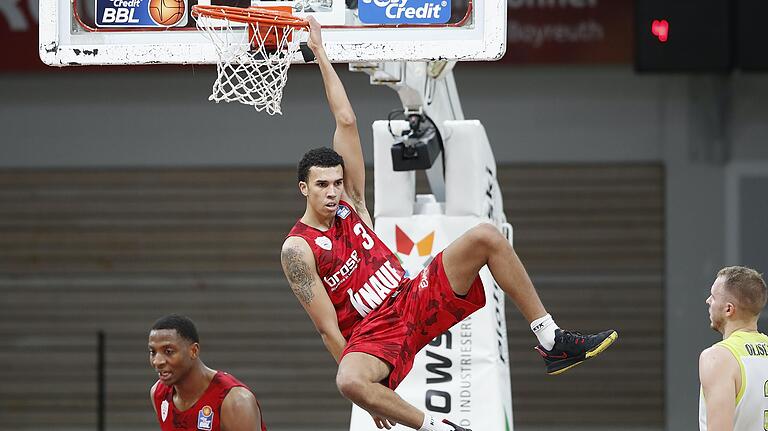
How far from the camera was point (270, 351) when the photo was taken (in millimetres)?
14461

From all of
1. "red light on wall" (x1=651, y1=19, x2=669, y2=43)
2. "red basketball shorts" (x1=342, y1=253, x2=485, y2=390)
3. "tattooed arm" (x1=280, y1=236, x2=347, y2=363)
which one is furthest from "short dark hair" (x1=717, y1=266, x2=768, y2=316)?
"red light on wall" (x1=651, y1=19, x2=669, y2=43)

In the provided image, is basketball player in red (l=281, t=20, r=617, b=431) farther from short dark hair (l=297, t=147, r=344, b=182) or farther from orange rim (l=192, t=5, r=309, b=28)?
orange rim (l=192, t=5, r=309, b=28)

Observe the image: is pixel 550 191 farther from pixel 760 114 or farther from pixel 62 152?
pixel 62 152

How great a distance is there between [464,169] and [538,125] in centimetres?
571

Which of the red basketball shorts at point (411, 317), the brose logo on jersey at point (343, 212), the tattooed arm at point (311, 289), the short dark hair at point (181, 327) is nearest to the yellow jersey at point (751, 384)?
the red basketball shorts at point (411, 317)

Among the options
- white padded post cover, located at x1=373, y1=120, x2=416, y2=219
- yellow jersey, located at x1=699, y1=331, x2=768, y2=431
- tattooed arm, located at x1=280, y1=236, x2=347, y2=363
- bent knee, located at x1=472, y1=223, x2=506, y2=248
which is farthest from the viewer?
white padded post cover, located at x1=373, y1=120, x2=416, y2=219

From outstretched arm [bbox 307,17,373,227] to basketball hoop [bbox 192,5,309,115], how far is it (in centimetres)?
20

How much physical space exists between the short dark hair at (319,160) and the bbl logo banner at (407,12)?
31.4 inches

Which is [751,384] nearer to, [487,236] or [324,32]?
[487,236]

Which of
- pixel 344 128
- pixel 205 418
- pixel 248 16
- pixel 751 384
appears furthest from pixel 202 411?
pixel 751 384

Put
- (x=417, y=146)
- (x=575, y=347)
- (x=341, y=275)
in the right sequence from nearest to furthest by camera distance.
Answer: (x=575, y=347)
(x=341, y=275)
(x=417, y=146)

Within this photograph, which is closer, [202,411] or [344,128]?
[344,128]

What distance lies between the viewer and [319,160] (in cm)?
665

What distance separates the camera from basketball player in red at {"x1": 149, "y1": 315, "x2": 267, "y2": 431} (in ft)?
22.9
